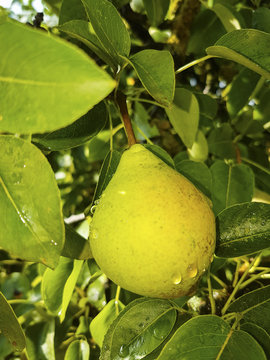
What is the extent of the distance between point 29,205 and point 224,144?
0.89 metres

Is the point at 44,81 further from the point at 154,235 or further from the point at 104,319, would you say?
the point at 104,319

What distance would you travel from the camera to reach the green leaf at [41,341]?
3.09ft

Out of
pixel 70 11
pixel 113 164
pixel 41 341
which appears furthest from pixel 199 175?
pixel 41 341

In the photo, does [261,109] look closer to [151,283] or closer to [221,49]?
[221,49]

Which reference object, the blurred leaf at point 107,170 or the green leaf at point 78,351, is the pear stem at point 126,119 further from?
the green leaf at point 78,351

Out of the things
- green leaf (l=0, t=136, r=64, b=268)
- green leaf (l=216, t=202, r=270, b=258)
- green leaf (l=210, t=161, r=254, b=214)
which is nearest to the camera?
green leaf (l=0, t=136, r=64, b=268)

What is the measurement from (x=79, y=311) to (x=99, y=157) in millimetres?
474

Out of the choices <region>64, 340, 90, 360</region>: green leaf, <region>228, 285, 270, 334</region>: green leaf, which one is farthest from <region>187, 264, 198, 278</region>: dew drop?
<region>64, 340, 90, 360</region>: green leaf

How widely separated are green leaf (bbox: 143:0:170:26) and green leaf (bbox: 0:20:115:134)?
74 cm

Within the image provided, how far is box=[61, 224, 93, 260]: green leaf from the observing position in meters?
0.73

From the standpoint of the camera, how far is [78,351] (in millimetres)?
929

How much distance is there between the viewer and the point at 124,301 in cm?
92

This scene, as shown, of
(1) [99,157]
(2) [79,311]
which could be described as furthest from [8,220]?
(2) [79,311]

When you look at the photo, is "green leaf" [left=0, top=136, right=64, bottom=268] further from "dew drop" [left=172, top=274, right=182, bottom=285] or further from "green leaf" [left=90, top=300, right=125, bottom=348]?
"green leaf" [left=90, top=300, right=125, bottom=348]
